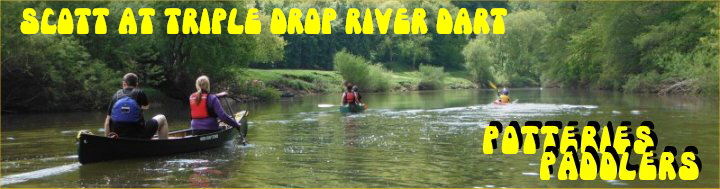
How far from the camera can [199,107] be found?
55.6 feet


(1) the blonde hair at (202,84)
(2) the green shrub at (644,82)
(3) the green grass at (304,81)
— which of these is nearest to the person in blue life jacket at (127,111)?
(1) the blonde hair at (202,84)

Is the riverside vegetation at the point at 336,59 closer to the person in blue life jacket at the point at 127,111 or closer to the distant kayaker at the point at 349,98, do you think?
the distant kayaker at the point at 349,98

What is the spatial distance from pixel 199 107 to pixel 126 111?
2.59 m

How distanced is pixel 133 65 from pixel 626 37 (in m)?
32.9

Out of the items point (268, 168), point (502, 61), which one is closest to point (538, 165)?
point (268, 168)

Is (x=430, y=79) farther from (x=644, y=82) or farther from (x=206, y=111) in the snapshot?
(x=206, y=111)

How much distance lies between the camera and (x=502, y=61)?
91.8 meters

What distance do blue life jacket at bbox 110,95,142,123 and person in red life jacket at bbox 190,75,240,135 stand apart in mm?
1935

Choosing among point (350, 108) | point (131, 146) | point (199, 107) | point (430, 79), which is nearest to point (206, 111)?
point (199, 107)

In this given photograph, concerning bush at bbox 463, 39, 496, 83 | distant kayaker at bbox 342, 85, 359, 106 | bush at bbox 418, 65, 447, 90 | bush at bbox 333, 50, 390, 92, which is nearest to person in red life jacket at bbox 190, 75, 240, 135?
distant kayaker at bbox 342, 85, 359, 106

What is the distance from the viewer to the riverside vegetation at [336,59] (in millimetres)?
32969

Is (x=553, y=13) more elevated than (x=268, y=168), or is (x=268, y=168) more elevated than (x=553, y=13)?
(x=553, y=13)

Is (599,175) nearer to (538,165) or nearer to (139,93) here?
(538,165)

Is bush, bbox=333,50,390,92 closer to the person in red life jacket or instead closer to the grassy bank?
the grassy bank
